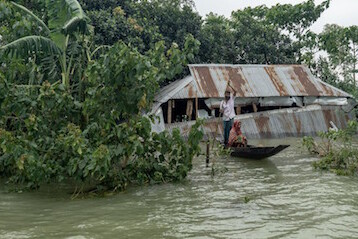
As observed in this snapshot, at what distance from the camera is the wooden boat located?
1009cm

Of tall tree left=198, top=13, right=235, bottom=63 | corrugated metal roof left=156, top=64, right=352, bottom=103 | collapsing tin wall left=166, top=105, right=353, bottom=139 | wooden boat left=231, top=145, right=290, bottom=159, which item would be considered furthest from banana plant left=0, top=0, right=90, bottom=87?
tall tree left=198, top=13, right=235, bottom=63

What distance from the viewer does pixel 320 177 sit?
338 inches

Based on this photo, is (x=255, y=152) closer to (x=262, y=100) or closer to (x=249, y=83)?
(x=262, y=100)

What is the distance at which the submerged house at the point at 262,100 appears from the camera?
1792 cm

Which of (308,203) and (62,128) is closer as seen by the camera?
(308,203)

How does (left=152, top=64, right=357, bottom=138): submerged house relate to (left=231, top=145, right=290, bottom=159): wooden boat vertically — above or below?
above

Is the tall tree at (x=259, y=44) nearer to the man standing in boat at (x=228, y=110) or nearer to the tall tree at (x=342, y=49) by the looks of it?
the tall tree at (x=342, y=49)

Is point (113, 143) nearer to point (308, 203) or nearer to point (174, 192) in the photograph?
point (174, 192)

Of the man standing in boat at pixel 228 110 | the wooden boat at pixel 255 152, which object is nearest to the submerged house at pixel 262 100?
the man standing in boat at pixel 228 110

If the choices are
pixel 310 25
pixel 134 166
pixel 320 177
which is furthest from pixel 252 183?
pixel 310 25

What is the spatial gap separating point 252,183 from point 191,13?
1644 cm

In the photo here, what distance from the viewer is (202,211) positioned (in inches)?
236

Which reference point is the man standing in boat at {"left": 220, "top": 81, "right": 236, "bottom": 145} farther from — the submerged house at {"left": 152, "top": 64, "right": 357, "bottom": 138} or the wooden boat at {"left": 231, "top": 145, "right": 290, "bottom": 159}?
the submerged house at {"left": 152, "top": 64, "right": 357, "bottom": 138}

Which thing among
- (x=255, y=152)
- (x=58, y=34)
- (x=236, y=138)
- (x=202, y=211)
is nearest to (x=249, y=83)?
(x=236, y=138)
